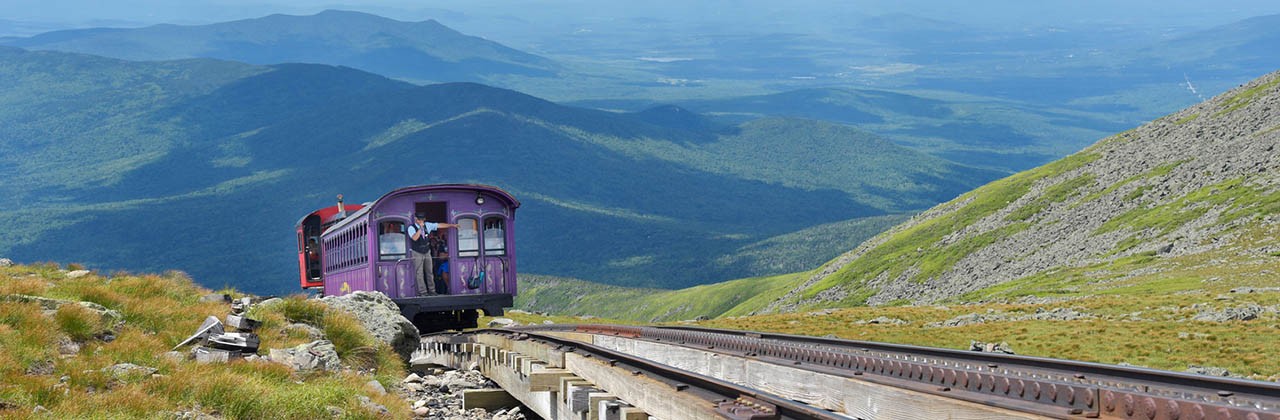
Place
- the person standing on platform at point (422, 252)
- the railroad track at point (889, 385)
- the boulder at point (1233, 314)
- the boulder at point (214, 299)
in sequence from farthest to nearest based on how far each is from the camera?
the person standing on platform at point (422, 252), the boulder at point (1233, 314), the boulder at point (214, 299), the railroad track at point (889, 385)

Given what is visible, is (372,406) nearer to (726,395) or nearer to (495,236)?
(726,395)

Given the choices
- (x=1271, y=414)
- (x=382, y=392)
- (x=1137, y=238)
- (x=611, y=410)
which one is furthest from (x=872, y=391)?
(x=1137, y=238)

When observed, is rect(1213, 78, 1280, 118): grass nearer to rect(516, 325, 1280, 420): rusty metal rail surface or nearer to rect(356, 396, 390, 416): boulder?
rect(516, 325, 1280, 420): rusty metal rail surface

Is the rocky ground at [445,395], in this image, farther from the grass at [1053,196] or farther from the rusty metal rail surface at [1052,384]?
the grass at [1053,196]

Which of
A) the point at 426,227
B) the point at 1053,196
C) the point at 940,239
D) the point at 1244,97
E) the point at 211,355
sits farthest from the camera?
the point at 940,239

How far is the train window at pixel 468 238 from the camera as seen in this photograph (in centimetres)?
3881

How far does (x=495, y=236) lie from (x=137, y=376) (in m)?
25.8

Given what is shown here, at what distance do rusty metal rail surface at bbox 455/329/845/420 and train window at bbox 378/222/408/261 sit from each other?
2110 centimetres

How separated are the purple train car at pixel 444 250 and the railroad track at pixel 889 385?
53.9ft

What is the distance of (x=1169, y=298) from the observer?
1855 inches

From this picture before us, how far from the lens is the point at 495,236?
130ft

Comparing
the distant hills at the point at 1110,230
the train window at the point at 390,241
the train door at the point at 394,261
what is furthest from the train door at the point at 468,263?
the distant hills at the point at 1110,230

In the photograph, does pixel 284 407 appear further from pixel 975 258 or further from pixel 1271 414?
pixel 975 258

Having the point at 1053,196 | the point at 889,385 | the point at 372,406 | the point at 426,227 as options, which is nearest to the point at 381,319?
the point at 372,406
